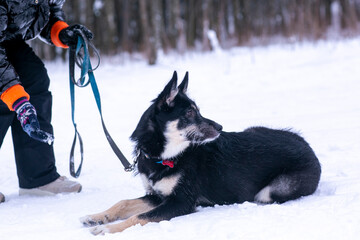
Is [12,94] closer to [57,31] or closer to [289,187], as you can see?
[57,31]

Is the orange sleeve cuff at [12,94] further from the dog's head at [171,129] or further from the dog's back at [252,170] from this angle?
the dog's back at [252,170]

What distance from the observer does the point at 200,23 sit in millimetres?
13633

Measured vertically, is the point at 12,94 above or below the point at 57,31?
below

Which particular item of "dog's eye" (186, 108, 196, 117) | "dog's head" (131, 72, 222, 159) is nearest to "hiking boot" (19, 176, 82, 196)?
"dog's head" (131, 72, 222, 159)

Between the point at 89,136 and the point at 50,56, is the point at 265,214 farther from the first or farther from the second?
A: the point at 50,56

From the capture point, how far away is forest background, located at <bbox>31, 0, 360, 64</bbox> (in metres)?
11.9

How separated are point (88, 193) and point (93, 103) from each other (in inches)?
151

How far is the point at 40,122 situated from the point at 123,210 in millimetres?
1221

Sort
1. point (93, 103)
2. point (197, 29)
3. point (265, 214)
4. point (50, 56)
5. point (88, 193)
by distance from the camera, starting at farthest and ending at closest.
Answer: point (197, 29) < point (50, 56) < point (93, 103) < point (88, 193) < point (265, 214)

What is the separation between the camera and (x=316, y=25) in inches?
499

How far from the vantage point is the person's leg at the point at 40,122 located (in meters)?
3.95

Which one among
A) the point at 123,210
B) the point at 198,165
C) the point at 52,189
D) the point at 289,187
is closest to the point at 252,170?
the point at 289,187

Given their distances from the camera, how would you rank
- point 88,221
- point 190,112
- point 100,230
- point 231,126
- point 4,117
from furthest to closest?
point 231,126 < point 4,117 < point 190,112 < point 88,221 < point 100,230

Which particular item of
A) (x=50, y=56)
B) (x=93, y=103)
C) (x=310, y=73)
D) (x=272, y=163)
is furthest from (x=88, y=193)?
(x=50, y=56)
